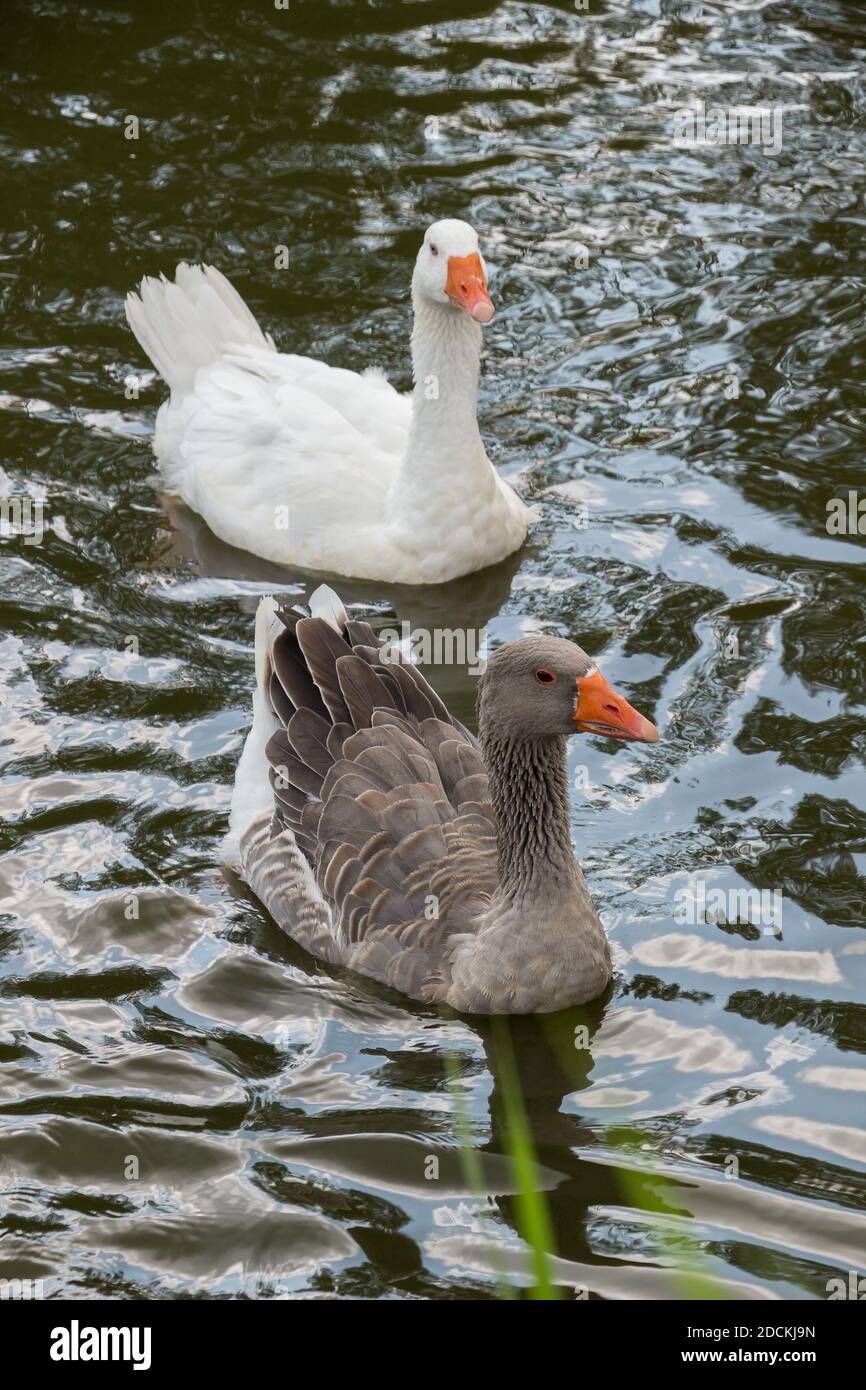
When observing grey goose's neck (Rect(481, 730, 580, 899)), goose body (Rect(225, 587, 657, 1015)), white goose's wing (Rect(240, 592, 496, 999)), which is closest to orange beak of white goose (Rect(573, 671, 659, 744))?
goose body (Rect(225, 587, 657, 1015))

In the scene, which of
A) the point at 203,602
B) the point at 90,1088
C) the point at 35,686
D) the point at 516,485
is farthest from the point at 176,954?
the point at 516,485

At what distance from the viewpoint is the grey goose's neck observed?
7.12 metres

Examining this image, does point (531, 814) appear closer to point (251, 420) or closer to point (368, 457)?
point (368, 457)

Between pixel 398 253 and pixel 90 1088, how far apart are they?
7.64 metres

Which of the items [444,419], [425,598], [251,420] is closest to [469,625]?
[425,598]

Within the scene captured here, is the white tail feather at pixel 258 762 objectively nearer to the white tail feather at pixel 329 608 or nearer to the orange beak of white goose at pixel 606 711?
the white tail feather at pixel 329 608

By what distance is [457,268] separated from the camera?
959 centimetres

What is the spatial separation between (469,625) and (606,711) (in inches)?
127

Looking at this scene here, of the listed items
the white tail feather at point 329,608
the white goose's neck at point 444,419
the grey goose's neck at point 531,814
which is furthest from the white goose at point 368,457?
the grey goose's neck at point 531,814

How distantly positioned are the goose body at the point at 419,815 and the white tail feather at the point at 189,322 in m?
3.21

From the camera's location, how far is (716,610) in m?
9.64
